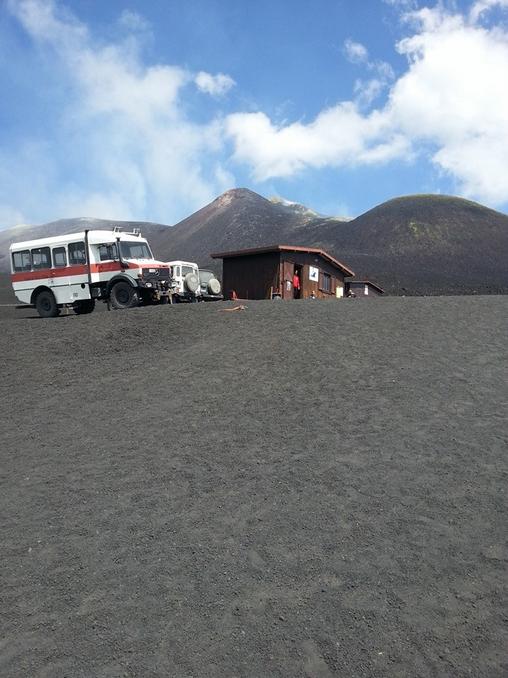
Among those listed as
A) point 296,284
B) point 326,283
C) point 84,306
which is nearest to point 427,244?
point 326,283

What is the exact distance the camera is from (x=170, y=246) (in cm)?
9619

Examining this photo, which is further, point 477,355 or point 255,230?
point 255,230

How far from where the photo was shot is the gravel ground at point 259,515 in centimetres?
406

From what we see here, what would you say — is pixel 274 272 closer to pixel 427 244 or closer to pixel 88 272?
pixel 88 272

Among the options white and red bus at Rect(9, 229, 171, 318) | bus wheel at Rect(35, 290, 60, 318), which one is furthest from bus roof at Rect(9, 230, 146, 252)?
bus wheel at Rect(35, 290, 60, 318)

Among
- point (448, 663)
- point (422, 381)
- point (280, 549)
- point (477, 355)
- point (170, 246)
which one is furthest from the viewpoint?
point (170, 246)

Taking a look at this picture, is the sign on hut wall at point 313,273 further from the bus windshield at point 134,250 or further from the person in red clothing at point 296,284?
the bus windshield at point 134,250

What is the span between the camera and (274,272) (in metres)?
25.2

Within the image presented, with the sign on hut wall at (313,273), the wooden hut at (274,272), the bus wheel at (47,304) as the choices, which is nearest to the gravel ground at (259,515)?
the bus wheel at (47,304)

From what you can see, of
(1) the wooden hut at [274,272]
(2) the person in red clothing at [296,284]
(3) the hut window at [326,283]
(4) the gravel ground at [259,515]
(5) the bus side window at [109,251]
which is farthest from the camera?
(3) the hut window at [326,283]

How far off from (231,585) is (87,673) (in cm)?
140

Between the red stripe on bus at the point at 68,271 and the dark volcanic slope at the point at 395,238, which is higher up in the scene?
the dark volcanic slope at the point at 395,238

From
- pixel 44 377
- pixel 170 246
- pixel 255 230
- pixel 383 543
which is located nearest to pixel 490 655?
pixel 383 543

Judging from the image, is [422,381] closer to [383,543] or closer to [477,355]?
[477,355]
